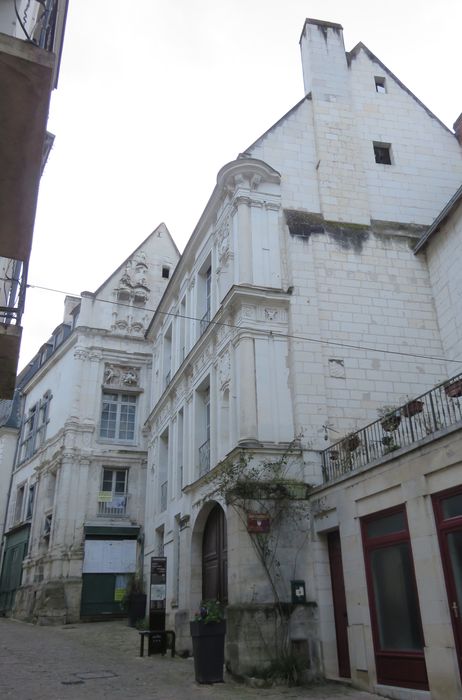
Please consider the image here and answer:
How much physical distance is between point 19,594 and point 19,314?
19.9m

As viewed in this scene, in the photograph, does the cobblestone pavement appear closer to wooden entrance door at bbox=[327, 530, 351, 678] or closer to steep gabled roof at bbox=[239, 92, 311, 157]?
wooden entrance door at bbox=[327, 530, 351, 678]

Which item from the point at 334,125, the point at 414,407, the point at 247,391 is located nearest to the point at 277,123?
the point at 334,125

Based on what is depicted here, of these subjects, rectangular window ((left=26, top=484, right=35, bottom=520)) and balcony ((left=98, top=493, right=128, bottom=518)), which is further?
rectangular window ((left=26, top=484, right=35, bottom=520))

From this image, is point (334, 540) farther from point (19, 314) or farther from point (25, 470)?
point (25, 470)

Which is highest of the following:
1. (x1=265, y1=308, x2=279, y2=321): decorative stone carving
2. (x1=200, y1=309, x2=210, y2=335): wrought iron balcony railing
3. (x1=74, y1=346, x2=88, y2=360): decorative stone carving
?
(x1=74, y1=346, x2=88, y2=360): decorative stone carving

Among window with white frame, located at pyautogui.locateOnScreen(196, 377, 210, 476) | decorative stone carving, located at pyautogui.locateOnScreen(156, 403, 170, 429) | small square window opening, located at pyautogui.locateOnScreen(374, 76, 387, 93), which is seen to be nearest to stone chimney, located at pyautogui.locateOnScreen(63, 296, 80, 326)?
decorative stone carving, located at pyautogui.locateOnScreen(156, 403, 170, 429)

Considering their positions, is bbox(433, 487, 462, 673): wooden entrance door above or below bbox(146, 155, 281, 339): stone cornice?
below

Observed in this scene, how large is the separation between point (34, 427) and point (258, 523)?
19450 mm

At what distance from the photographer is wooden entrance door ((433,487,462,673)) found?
723 cm

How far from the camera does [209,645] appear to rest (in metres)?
9.23

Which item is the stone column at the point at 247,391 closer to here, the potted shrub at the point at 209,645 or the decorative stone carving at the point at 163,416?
the potted shrub at the point at 209,645

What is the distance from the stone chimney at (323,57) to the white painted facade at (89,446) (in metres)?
11.0

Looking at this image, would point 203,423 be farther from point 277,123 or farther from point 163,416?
point 277,123

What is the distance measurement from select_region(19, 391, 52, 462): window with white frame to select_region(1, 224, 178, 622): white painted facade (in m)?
0.12
